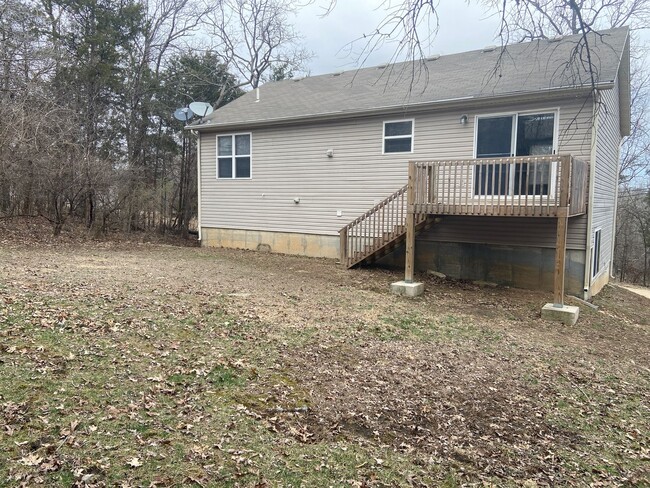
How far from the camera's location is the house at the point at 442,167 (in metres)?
9.20

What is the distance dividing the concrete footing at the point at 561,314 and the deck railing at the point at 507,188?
1681mm

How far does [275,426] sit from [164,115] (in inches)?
806

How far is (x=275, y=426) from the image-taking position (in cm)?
362

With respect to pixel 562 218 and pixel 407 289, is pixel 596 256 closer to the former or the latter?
pixel 562 218

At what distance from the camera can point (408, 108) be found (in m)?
11.0

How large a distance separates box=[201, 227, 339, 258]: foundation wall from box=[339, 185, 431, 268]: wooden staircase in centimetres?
115

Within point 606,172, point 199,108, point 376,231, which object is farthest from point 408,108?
point 199,108

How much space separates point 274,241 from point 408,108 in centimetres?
565

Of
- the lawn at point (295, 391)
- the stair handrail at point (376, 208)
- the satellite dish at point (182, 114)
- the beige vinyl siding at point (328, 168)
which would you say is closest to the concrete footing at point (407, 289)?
the lawn at point (295, 391)

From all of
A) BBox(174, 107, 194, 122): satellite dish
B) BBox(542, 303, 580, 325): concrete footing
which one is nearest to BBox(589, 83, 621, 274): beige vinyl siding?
BBox(542, 303, 580, 325): concrete footing

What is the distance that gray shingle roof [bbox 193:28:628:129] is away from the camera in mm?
9820

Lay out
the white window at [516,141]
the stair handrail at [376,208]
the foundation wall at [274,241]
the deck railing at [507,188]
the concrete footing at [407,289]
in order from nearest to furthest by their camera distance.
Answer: the deck railing at [507,188] < the concrete footing at [407,289] < the white window at [516,141] < the stair handrail at [376,208] < the foundation wall at [274,241]

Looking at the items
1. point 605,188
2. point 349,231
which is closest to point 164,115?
point 349,231

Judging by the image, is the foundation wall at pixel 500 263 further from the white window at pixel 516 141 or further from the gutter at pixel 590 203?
the white window at pixel 516 141
